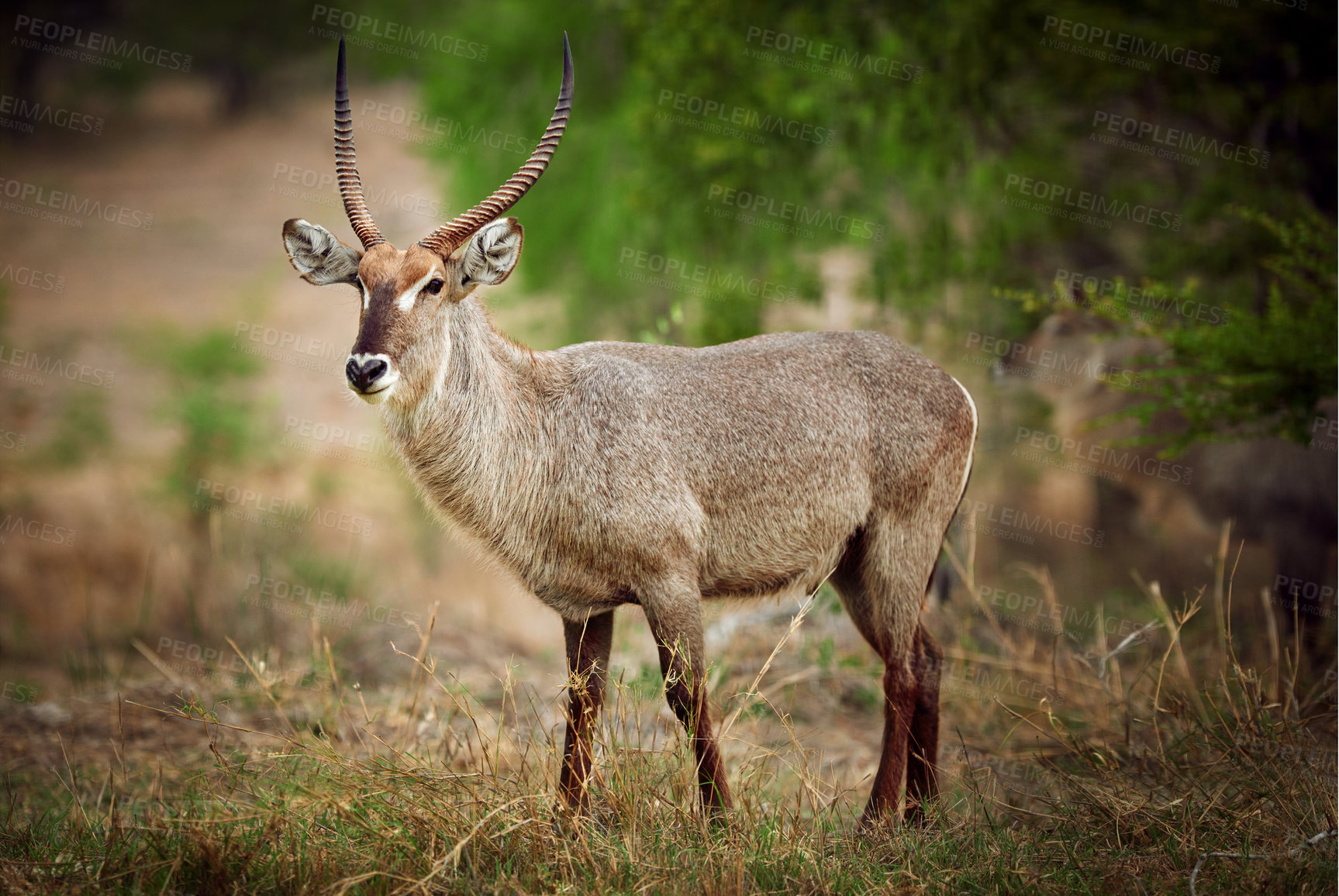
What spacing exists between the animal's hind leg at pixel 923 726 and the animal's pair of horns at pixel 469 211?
9.42ft

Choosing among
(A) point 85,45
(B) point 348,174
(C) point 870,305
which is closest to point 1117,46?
(C) point 870,305

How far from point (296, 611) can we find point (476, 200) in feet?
19.4

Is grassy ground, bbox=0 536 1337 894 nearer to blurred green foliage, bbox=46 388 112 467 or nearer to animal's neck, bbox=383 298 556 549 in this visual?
animal's neck, bbox=383 298 556 549

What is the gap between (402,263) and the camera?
4379 mm

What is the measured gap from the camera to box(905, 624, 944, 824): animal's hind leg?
16.8 feet

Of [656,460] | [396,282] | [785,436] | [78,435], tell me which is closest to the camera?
[396,282]

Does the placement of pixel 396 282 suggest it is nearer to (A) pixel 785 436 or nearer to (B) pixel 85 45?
(A) pixel 785 436

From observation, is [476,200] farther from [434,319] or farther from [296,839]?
[296,839]

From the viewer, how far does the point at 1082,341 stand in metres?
9.09

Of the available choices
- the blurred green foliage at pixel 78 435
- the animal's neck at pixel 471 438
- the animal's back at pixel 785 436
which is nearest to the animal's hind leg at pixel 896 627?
the animal's back at pixel 785 436

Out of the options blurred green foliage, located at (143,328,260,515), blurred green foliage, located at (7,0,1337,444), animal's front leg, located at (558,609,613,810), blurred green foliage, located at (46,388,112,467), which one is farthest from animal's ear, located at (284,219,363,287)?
blurred green foliage, located at (46,388,112,467)

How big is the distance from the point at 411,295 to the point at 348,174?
77 cm

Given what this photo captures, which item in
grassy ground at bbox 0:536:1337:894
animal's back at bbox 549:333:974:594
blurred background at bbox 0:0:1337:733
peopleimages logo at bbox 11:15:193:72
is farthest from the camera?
peopleimages logo at bbox 11:15:193:72

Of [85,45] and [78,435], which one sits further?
[85,45]
